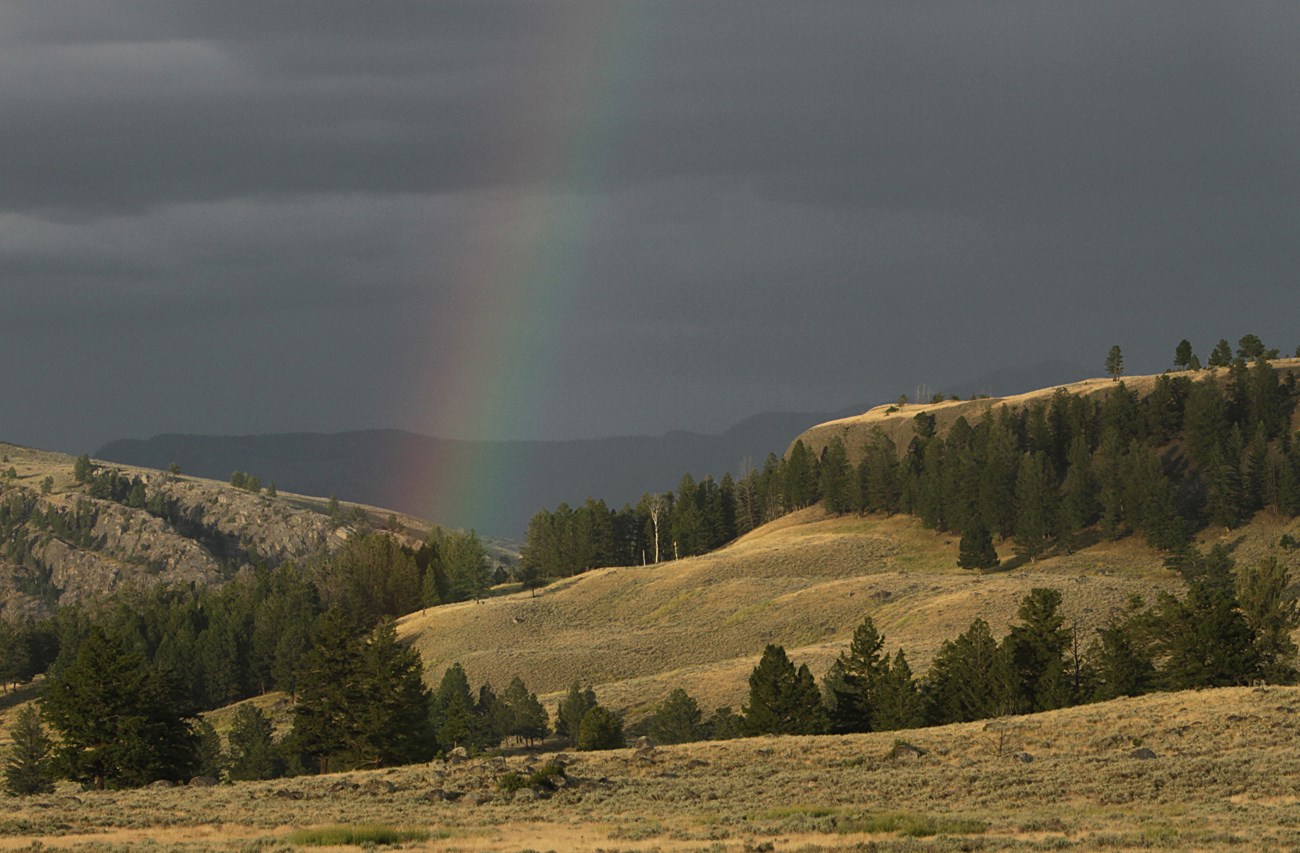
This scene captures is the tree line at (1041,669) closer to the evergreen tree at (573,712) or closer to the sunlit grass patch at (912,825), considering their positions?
the evergreen tree at (573,712)

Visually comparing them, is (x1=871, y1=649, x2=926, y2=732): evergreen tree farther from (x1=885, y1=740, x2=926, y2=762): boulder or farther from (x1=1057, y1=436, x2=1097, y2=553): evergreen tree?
(x1=1057, y1=436, x2=1097, y2=553): evergreen tree

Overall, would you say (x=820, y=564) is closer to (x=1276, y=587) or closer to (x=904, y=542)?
(x=904, y=542)

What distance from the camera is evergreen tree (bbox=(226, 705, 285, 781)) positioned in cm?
10662

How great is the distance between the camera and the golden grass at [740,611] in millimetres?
130125

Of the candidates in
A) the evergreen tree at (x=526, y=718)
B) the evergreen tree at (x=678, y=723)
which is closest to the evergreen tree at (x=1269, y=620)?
the evergreen tree at (x=678, y=723)

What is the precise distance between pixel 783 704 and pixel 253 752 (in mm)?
49160

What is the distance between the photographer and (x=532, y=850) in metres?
34.2

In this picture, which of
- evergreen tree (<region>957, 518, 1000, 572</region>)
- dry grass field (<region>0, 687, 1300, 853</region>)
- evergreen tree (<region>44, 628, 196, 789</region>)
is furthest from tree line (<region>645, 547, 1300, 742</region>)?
evergreen tree (<region>957, 518, 1000, 572</region>)

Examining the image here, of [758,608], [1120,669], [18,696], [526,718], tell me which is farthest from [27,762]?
[1120,669]

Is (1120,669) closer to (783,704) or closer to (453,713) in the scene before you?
(783,704)

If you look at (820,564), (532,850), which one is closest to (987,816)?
(532,850)

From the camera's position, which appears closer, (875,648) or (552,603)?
(875,648)

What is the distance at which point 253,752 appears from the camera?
109 m

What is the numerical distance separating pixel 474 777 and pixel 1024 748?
22997 mm
